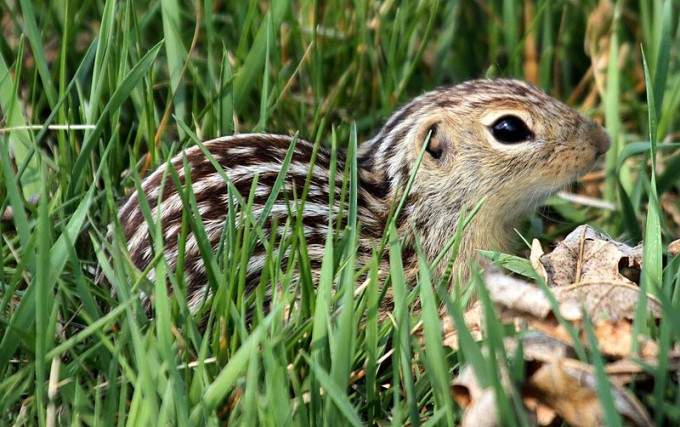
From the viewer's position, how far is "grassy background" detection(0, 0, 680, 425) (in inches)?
100

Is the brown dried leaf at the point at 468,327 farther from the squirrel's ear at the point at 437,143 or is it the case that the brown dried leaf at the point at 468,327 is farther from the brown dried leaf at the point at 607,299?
the squirrel's ear at the point at 437,143

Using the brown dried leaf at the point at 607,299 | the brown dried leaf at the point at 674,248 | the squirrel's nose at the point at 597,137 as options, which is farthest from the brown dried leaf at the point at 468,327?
the squirrel's nose at the point at 597,137

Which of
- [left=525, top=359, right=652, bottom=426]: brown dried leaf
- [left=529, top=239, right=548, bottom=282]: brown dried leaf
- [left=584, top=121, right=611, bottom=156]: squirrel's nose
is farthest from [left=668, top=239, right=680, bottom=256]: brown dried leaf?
[left=525, top=359, right=652, bottom=426]: brown dried leaf

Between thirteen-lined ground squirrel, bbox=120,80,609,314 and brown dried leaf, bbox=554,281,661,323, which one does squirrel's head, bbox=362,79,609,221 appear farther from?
brown dried leaf, bbox=554,281,661,323

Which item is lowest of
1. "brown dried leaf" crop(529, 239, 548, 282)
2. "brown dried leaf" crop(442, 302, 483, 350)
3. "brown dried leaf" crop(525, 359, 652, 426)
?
"brown dried leaf" crop(442, 302, 483, 350)

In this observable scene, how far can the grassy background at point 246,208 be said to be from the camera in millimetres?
2541

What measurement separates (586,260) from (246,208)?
1.13 metres

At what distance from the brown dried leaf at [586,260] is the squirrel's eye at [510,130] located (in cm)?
63

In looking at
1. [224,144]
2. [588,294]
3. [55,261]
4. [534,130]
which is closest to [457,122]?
[534,130]

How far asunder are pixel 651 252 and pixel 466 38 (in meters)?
2.88

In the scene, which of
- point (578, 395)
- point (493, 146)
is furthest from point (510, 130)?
point (578, 395)

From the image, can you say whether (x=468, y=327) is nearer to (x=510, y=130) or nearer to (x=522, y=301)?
(x=522, y=301)

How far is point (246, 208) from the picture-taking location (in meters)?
Answer: 3.04

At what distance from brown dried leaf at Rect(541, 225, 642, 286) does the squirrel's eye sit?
63cm
